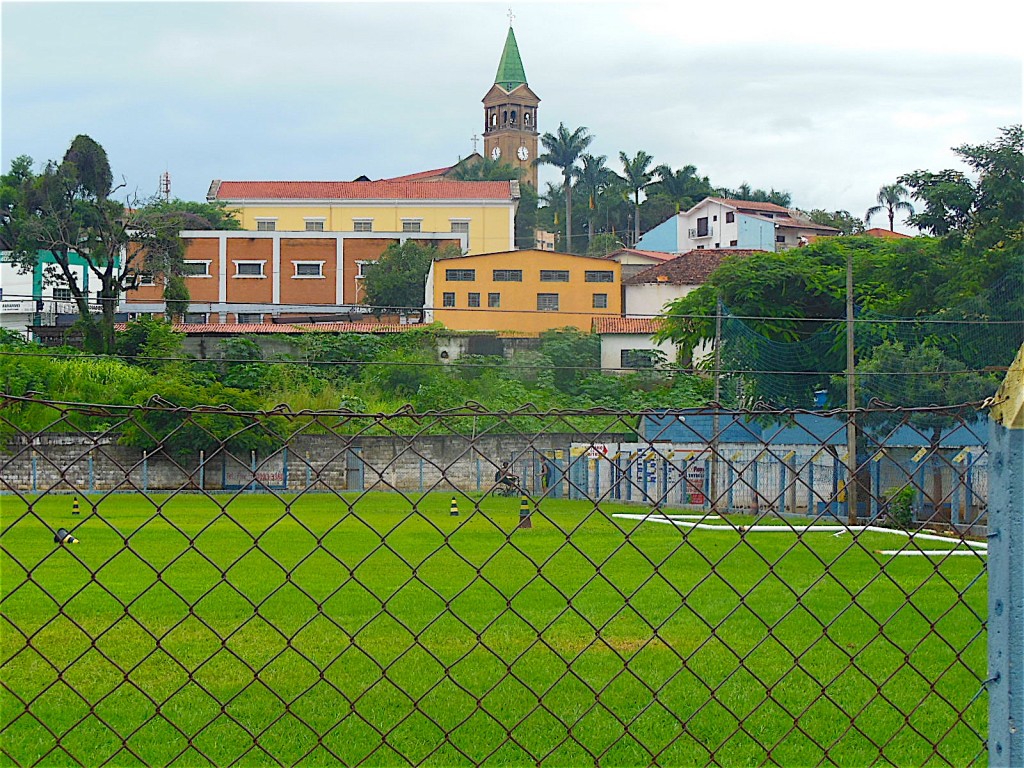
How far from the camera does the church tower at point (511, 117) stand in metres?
83.8

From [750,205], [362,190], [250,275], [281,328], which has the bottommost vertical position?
[281,328]

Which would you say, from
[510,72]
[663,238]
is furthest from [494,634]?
[510,72]

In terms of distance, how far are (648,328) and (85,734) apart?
31709 mm

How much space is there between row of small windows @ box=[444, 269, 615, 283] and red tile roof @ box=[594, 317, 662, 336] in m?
2.79

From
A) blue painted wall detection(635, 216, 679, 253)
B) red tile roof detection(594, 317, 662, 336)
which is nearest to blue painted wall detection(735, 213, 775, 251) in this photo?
blue painted wall detection(635, 216, 679, 253)

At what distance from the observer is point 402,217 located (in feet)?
163

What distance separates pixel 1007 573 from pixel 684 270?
123 feet

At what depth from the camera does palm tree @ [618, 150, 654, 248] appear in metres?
57.7

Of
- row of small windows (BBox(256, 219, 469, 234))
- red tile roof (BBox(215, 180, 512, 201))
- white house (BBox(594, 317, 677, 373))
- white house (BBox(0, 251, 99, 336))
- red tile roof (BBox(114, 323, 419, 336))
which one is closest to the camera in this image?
red tile roof (BBox(114, 323, 419, 336))

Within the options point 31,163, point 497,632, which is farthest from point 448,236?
point 497,632

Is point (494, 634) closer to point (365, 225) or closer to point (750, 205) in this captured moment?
point (365, 225)

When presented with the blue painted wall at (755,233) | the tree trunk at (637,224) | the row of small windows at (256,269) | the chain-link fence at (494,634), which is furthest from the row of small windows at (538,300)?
the chain-link fence at (494,634)

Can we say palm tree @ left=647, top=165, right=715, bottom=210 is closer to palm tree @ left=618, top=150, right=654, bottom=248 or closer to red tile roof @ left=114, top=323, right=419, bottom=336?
palm tree @ left=618, top=150, right=654, bottom=248

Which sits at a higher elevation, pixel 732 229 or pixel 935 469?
pixel 732 229
